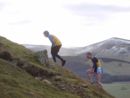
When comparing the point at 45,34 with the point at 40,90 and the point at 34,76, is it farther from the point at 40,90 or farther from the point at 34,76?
the point at 40,90

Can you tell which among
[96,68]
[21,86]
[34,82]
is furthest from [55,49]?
[21,86]

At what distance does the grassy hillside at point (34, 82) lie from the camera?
25239mm

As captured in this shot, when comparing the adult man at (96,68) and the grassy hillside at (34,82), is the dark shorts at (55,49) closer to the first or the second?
the grassy hillside at (34,82)

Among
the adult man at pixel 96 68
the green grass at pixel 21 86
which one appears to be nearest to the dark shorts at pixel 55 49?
the adult man at pixel 96 68

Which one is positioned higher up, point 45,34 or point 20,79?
point 45,34

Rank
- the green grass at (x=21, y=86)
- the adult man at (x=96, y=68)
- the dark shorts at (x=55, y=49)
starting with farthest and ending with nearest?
1. the dark shorts at (x=55, y=49)
2. the adult man at (x=96, y=68)
3. the green grass at (x=21, y=86)

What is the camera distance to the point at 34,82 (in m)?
28.3

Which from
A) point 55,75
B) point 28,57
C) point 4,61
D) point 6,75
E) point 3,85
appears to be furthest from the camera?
point 28,57

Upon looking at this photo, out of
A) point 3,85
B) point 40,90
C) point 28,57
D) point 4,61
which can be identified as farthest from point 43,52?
point 3,85

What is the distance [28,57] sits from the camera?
34250 millimetres

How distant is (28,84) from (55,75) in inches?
180

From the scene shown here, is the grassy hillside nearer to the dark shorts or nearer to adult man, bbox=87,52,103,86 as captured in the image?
adult man, bbox=87,52,103,86

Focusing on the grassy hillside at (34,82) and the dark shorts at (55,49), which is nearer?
the grassy hillside at (34,82)

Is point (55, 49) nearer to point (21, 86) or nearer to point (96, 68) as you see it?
point (96, 68)
